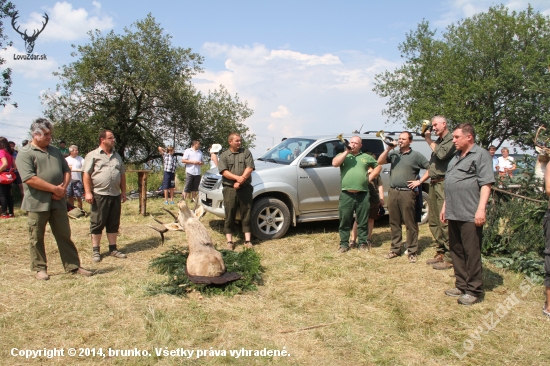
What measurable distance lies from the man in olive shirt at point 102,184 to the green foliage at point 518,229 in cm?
550

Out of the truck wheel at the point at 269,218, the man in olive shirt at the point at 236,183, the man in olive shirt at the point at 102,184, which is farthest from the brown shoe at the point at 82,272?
the truck wheel at the point at 269,218

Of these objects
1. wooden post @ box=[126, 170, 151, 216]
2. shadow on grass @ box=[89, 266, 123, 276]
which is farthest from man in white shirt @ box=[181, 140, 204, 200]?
shadow on grass @ box=[89, 266, 123, 276]

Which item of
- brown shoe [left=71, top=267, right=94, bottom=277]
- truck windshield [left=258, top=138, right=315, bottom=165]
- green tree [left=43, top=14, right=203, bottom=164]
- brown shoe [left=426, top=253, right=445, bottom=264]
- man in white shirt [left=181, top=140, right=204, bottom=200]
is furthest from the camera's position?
green tree [left=43, top=14, right=203, bottom=164]

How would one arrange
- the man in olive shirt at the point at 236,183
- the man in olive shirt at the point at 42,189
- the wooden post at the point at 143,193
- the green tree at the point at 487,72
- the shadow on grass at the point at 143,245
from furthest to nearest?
the green tree at the point at 487,72
the wooden post at the point at 143,193
the shadow on grass at the point at 143,245
the man in olive shirt at the point at 236,183
the man in olive shirt at the point at 42,189

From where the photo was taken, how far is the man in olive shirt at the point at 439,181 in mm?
5164

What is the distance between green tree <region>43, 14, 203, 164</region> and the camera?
54.8 feet

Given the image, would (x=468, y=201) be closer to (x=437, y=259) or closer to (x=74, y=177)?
(x=437, y=259)

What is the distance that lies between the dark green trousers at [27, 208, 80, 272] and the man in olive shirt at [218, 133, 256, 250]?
229 centimetres

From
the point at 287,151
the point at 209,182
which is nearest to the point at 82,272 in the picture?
the point at 209,182

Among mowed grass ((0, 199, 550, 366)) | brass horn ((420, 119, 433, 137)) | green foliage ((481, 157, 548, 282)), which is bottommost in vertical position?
mowed grass ((0, 199, 550, 366))

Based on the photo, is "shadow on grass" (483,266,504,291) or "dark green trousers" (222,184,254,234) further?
"dark green trousers" (222,184,254,234)

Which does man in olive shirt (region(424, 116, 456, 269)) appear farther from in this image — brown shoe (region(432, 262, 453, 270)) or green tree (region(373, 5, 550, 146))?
green tree (region(373, 5, 550, 146))

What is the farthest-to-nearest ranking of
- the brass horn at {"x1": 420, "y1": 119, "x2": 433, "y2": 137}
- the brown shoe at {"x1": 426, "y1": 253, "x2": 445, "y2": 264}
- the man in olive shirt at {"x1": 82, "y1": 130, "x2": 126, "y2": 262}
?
the man in olive shirt at {"x1": 82, "y1": 130, "x2": 126, "y2": 262} < the brown shoe at {"x1": 426, "y1": 253, "x2": 445, "y2": 264} < the brass horn at {"x1": 420, "y1": 119, "x2": 433, "y2": 137}

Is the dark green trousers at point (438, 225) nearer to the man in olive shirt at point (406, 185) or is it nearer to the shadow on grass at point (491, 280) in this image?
the man in olive shirt at point (406, 185)
